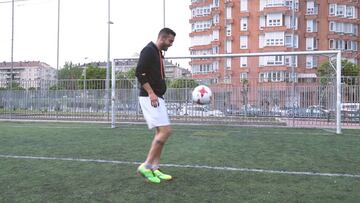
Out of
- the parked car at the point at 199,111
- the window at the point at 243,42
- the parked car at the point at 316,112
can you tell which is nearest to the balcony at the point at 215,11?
the window at the point at 243,42

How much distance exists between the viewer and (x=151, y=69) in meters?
4.70

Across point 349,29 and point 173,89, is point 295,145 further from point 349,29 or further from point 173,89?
point 349,29

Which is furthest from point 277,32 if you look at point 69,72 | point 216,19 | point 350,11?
point 69,72

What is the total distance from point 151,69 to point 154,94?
33cm

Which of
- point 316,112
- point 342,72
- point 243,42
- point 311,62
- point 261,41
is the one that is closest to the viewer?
point 316,112

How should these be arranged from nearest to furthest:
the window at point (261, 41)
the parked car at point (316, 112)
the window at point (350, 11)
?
1. the parked car at point (316, 112)
2. the window at point (261, 41)
3. the window at point (350, 11)

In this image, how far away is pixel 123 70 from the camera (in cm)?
1758

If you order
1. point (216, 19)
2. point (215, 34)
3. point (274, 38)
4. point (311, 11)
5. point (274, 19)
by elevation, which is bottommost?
point (274, 38)

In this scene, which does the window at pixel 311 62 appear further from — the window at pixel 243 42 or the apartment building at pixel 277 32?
the window at pixel 243 42

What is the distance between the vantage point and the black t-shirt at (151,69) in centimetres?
466

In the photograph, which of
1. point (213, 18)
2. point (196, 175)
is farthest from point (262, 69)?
point (196, 175)

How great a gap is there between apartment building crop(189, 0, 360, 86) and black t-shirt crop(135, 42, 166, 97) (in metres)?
40.5

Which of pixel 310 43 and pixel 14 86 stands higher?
pixel 310 43

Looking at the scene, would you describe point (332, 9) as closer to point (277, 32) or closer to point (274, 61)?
point (277, 32)
